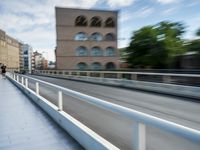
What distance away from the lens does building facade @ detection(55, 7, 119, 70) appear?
59969 mm

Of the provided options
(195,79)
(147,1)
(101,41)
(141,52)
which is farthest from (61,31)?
(195,79)

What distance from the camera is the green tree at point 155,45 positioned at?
3797 cm

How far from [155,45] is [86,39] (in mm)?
26933

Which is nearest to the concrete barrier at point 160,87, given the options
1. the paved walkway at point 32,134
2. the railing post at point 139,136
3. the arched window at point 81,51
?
the paved walkway at point 32,134

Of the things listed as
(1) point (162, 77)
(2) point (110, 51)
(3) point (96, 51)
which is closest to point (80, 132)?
(1) point (162, 77)

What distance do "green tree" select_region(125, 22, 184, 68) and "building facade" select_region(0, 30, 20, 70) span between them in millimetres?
84075

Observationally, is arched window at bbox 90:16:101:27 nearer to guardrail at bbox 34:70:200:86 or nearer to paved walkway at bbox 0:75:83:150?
guardrail at bbox 34:70:200:86

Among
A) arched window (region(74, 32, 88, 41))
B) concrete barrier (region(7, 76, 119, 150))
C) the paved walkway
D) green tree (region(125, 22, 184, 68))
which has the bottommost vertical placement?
the paved walkway

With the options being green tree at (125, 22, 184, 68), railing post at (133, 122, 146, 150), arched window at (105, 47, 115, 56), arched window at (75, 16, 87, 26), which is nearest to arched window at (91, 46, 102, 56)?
arched window at (105, 47, 115, 56)

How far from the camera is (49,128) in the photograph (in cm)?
579

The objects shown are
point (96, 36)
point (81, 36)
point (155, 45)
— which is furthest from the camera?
point (96, 36)

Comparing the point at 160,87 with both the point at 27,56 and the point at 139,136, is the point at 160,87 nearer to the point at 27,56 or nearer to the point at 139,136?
the point at 139,136

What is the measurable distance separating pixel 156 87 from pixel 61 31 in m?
49.7

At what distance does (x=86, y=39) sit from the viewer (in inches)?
2485
